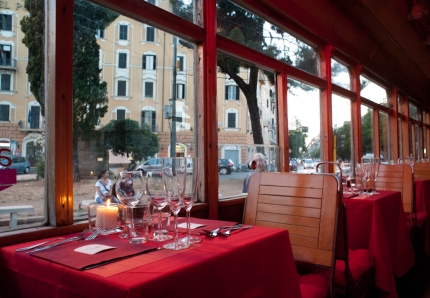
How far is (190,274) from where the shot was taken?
99 cm

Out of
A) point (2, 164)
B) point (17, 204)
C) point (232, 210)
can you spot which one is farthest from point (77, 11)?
point (232, 210)

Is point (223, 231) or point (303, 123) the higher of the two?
point (303, 123)

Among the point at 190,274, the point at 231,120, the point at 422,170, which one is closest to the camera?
the point at 190,274

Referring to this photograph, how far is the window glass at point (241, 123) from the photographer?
3092 mm

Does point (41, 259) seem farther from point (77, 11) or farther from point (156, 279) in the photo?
point (77, 11)

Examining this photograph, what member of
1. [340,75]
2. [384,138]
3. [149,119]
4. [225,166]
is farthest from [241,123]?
[384,138]

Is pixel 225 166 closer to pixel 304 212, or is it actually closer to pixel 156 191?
pixel 304 212

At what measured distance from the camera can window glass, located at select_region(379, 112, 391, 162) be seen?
7738 millimetres

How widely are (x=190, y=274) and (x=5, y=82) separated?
137 cm

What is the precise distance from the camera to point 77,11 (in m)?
2.04

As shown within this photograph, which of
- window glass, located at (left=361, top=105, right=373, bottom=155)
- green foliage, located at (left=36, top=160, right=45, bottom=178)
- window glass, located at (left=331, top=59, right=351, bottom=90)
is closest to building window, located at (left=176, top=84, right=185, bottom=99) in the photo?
green foliage, located at (left=36, top=160, right=45, bottom=178)

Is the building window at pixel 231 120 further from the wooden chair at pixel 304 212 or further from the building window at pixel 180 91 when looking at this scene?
the wooden chair at pixel 304 212

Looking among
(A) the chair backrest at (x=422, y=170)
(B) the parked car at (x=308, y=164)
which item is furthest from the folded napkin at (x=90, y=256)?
(A) the chair backrest at (x=422, y=170)

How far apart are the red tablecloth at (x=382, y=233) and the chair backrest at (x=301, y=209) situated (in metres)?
0.59
